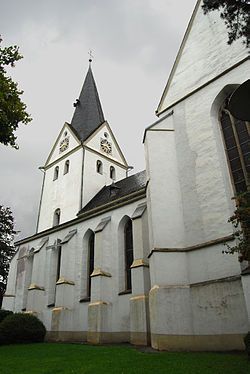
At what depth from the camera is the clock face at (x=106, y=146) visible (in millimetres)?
28750

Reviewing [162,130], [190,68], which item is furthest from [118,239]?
[190,68]

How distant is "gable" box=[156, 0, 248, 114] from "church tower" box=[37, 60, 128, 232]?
39.0 ft

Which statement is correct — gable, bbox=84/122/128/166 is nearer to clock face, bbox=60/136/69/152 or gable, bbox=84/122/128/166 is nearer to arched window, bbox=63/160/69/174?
arched window, bbox=63/160/69/174

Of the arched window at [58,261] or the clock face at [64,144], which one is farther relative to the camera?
the clock face at [64,144]

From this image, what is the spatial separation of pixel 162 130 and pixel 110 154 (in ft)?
52.3

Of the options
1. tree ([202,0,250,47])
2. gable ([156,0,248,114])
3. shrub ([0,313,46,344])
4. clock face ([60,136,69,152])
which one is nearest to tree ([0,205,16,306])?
clock face ([60,136,69,152])

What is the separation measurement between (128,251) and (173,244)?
17.4 ft

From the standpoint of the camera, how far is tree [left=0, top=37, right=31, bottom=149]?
334 inches

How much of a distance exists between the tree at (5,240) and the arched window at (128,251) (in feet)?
55.5

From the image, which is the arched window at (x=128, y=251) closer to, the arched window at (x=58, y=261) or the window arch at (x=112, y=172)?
the arched window at (x=58, y=261)

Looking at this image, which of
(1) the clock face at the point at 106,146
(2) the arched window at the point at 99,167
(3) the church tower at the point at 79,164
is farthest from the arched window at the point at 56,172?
(1) the clock face at the point at 106,146

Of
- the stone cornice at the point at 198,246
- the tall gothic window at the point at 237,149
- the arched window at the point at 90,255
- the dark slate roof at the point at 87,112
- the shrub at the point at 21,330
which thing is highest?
the dark slate roof at the point at 87,112

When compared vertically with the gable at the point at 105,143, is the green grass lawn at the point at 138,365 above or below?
below

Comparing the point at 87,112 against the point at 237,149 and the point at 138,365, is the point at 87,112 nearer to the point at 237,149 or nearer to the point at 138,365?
the point at 237,149
